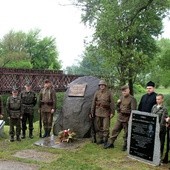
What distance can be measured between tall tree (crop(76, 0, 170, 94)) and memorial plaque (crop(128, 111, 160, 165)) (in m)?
8.15

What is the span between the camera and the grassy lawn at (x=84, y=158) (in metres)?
7.37

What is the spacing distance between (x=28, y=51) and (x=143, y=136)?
43.8 meters

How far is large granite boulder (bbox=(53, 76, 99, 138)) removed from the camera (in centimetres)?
996

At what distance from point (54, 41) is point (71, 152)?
1842 inches

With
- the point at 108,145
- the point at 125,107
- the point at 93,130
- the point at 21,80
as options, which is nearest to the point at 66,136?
the point at 93,130

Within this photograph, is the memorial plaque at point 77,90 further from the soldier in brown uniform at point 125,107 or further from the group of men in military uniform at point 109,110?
the soldier in brown uniform at point 125,107

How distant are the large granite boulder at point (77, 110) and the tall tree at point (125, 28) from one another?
632cm

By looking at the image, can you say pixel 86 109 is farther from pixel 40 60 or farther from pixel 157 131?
pixel 40 60

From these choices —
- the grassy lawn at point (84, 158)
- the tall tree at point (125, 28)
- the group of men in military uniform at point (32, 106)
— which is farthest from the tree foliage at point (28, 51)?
the grassy lawn at point (84, 158)

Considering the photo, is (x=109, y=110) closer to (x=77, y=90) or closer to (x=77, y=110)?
(x=77, y=110)

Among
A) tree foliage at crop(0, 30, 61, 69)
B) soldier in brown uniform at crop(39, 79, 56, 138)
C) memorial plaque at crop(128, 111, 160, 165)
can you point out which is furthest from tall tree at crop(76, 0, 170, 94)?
tree foliage at crop(0, 30, 61, 69)

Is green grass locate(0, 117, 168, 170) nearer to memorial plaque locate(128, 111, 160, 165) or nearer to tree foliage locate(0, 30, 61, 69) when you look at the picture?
memorial plaque locate(128, 111, 160, 165)

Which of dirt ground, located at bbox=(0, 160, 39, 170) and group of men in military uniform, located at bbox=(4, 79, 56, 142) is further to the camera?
group of men in military uniform, located at bbox=(4, 79, 56, 142)

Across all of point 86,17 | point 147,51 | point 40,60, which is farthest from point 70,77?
point 40,60
